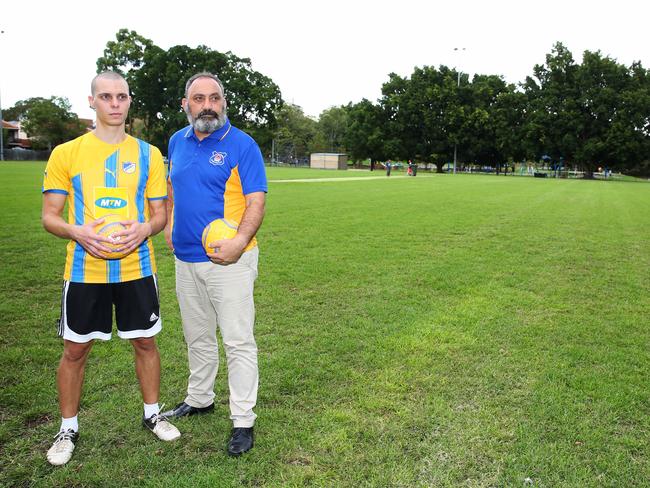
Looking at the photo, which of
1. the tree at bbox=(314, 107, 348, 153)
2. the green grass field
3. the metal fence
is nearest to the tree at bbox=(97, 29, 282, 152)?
the metal fence

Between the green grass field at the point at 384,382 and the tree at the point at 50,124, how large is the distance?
6791 cm

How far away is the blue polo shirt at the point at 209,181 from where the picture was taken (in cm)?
300

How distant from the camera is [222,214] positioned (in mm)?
3088

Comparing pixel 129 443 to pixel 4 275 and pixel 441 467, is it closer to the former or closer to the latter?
pixel 441 467

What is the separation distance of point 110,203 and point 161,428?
145 centimetres

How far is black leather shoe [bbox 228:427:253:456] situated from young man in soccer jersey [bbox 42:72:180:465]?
2.59 ft

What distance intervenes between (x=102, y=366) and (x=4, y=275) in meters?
3.68

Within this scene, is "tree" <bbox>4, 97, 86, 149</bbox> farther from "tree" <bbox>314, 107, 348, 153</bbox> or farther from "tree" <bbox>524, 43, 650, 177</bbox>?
"tree" <bbox>524, 43, 650, 177</bbox>

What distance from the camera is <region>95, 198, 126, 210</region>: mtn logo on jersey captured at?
9.30ft

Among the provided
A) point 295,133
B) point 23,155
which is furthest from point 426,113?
point 23,155

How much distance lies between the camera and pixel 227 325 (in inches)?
122

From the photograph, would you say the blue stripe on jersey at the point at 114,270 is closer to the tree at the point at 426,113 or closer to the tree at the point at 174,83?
the tree at the point at 174,83

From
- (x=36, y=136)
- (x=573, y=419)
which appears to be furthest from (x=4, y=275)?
(x=36, y=136)

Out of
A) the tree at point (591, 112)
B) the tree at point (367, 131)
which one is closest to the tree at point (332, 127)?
the tree at point (367, 131)
